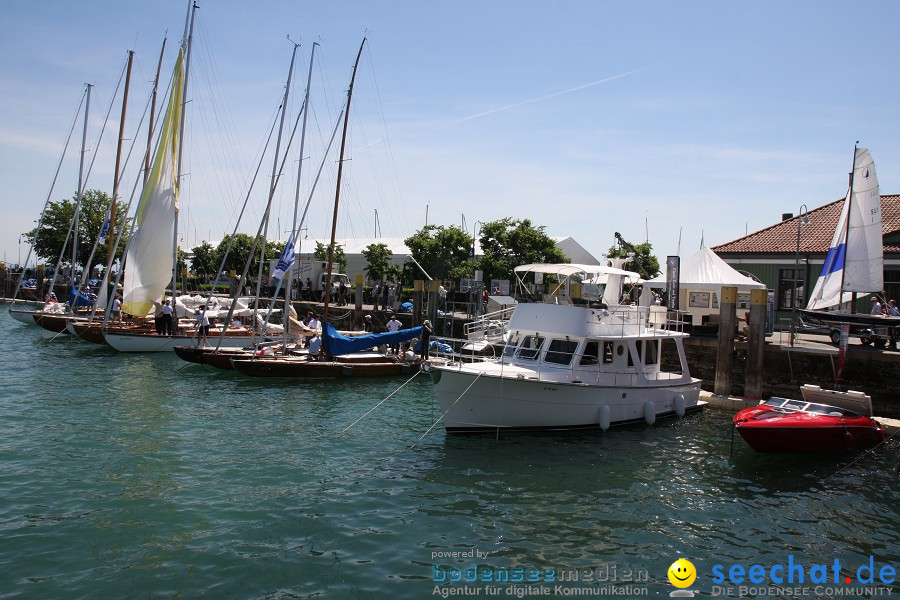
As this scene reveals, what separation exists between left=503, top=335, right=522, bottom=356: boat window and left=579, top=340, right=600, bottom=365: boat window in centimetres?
197

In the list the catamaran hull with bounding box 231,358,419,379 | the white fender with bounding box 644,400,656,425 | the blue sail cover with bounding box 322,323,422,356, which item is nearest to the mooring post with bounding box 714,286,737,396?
the white fender with bounding box 644,400,656,425

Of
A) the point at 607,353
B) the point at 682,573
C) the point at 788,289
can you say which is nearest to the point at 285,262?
the point at 607,353

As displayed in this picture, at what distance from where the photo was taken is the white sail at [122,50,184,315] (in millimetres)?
29000

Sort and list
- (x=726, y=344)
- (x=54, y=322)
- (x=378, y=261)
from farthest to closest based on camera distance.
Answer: (x=378, y=261), (x=54, y=322), (x=726, y=344)

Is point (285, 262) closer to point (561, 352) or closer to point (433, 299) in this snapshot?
point (433, 299)

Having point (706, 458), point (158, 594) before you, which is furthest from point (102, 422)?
point (706, 458)

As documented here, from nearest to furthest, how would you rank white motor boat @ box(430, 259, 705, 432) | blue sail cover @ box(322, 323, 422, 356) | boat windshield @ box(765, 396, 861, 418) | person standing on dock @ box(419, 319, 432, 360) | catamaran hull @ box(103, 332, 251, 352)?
boat windshield @ box(765, 396, 861, 418), white motor boat @ box(430, 259, 705, 432), blue sail cover @ box(322, 323, 422, 356), person standing on dock @ box(419, 319, 432, 360), catamaran hull @ box(103, 332, 251, 352)

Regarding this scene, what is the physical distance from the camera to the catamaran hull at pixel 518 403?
16.2 m

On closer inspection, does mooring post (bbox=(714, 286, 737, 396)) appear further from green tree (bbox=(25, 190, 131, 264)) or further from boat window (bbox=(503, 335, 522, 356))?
green tree (bbox=(25, 190, 131, 264))

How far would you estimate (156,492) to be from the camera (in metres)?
11.7

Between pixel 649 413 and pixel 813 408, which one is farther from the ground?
pixel 813 408

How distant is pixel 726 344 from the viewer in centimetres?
2236

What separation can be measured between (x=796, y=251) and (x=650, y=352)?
554 inches

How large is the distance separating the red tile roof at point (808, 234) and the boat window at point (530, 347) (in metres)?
17.5
